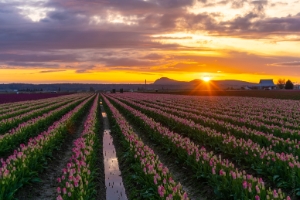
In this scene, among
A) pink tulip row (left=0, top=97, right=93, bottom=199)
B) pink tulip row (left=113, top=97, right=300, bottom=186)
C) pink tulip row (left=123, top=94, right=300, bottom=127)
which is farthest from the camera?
pink tulip row (left=123, top=94, right=300, bottom=127)

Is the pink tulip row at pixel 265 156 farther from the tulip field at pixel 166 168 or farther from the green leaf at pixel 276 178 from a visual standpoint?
the green leaf at pixel 276 178

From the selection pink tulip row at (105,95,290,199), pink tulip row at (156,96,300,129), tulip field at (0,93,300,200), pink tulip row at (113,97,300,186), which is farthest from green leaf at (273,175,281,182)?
pink tulip row at (156,96,300,129)

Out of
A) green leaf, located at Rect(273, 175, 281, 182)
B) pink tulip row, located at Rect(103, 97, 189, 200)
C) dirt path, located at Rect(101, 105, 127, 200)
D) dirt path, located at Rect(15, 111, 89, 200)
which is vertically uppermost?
pink tulip row, located at Rect(103, 97, 189, 200)

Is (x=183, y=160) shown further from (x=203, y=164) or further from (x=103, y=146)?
(x=103, y=146)

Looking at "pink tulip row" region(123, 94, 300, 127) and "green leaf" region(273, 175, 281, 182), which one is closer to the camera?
"green leaf" region(273, 175, 281, 182)

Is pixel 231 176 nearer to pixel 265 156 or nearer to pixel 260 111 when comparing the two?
pixel 265 156

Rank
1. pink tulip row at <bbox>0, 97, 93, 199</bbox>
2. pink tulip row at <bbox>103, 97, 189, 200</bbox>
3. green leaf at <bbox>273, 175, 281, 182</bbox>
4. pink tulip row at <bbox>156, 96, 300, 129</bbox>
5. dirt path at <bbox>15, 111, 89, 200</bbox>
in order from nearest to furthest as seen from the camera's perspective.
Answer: pink tulip row at <bbox>103, 97, 189, 200</bbox>, pink tulip row at <bbox>0, 97, 93, 199</bbox>, green leaf at <bbox>273, 175, 281, 182</bbox>, dirt path at <bbox>15, 111, 89, 200</bbox>, pink tulip row at <bbox>156, 96, 300, 129</bbox>

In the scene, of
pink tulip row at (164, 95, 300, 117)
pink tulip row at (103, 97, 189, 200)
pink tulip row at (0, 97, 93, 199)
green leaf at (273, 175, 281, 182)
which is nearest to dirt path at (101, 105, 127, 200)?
pink tulip row at (103, 97, 189, 200)

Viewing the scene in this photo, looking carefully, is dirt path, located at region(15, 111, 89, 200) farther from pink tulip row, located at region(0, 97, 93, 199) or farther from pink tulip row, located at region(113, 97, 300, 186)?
pink tulip row, located at region(113, 97, 300, 186)

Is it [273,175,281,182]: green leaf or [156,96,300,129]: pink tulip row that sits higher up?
[156,96,300,129]: pink tulip row

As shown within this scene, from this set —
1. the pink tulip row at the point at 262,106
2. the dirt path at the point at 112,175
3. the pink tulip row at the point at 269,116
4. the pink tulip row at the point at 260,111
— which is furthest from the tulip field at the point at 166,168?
the pink tulip row at the point at 262,106

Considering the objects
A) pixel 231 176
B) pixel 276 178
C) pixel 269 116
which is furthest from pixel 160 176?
pixel 269 116

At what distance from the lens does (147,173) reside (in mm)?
8594

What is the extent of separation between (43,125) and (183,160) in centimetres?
1176
